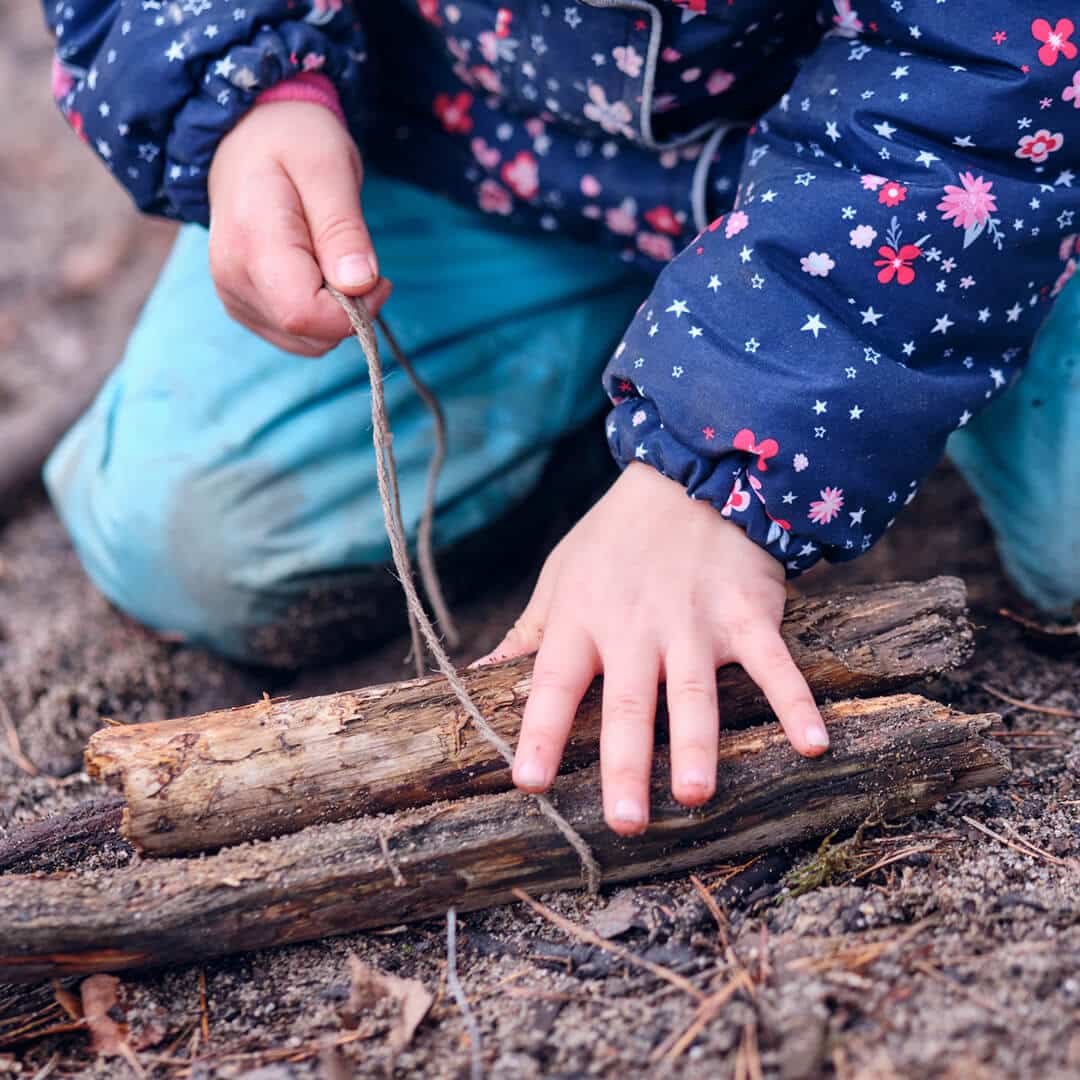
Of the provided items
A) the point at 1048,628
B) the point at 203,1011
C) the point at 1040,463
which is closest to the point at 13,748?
the point at 203,1011

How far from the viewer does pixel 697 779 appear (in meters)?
1.11

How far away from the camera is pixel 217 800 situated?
115cm

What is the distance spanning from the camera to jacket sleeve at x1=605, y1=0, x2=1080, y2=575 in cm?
126

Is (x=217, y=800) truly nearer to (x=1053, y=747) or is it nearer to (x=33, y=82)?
(x=1053, y=747)

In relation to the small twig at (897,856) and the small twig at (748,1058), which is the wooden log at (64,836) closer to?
the small twig at (748,1058)

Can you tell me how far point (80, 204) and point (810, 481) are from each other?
134 inches

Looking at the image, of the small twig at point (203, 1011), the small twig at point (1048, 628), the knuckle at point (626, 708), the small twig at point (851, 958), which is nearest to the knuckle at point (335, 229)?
the knuckle at point (626, 708)

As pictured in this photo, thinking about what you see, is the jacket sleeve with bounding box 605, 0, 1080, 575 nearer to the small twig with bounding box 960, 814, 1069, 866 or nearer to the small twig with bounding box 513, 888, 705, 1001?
the small twig with bounding box 960, 814, 1069, 866

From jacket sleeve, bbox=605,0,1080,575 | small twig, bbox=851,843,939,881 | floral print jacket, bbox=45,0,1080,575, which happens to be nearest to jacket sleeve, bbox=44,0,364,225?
floral print jacket, bbox=45,0,1080,575

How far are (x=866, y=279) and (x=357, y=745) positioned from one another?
2.74ft

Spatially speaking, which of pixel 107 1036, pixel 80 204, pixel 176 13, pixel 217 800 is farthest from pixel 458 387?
pixel 80 204

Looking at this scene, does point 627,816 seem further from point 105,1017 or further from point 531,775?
point 105,1017

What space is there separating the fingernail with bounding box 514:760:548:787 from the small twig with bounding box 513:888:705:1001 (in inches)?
5.6

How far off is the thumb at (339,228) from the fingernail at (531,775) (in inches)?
25.3
